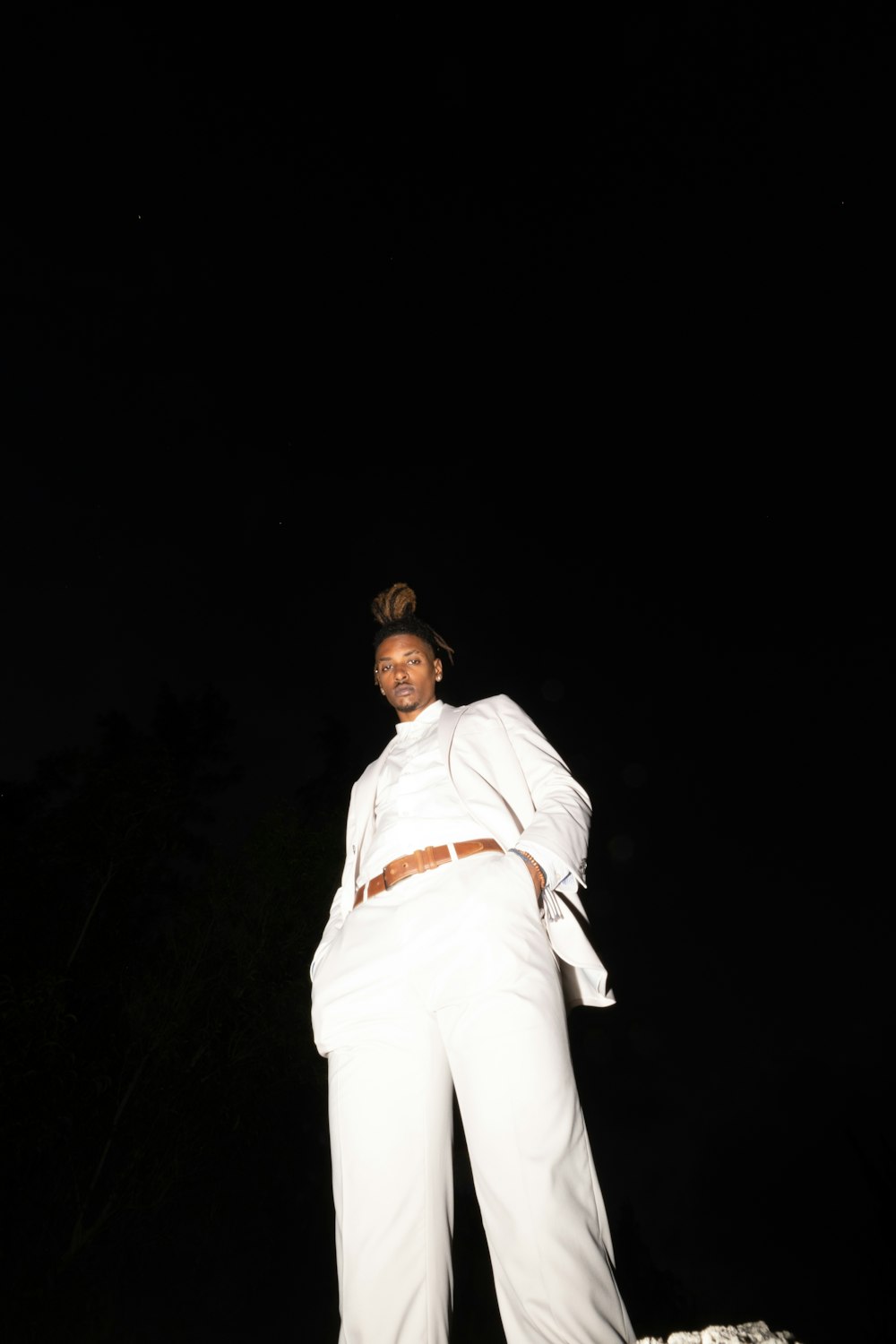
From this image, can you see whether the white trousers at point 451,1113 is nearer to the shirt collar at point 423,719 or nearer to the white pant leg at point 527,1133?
the white pant leg at point 527,1133

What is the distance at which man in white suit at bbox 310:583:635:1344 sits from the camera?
64.2 inches

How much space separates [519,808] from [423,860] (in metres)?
0.42

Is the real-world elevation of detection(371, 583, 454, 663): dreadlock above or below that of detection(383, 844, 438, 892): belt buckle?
above

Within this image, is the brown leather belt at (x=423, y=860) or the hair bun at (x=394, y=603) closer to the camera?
the brown leather belt at (x=423, y=860)

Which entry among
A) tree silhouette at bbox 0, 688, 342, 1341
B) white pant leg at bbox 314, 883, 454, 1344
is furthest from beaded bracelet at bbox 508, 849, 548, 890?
tree silhouette at bbox 0, 688, 342, 1341

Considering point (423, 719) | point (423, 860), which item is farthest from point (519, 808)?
point (423, 719)

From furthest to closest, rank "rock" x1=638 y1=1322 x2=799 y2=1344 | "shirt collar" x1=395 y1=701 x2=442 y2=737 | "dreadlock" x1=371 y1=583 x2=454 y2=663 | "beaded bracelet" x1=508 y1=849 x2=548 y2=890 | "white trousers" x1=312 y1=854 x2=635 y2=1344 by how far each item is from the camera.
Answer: "dreadlock" x1=371 y1=583 x2=454 y2=663 → "shirt collar" x1=395 y1=701 x2=442 y2=737 → "beaded bracelet" x1=508 y1=849 x2=548 y2=890 → "white trousers" x1=312 y1=854 x2=635 y2=1344 → "rock" x1=638 y1=1322 x2=799 y2=1344

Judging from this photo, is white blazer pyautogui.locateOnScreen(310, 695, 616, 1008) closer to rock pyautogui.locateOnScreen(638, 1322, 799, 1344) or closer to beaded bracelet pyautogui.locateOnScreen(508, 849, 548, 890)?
beaded bracelet pyautogui.locateOnScreen(508, 849, 548, 890)

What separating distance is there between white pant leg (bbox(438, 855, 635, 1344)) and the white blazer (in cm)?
15

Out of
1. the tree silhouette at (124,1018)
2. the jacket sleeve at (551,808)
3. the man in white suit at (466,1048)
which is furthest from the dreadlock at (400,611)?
the tree silhouette at (124,1018)

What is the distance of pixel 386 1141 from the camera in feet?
5.98

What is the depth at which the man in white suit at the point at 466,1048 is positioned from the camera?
163cm

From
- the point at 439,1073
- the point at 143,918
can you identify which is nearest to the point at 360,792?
the point at 439,1073

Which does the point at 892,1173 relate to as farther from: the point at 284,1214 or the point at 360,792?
the point at 360,792
